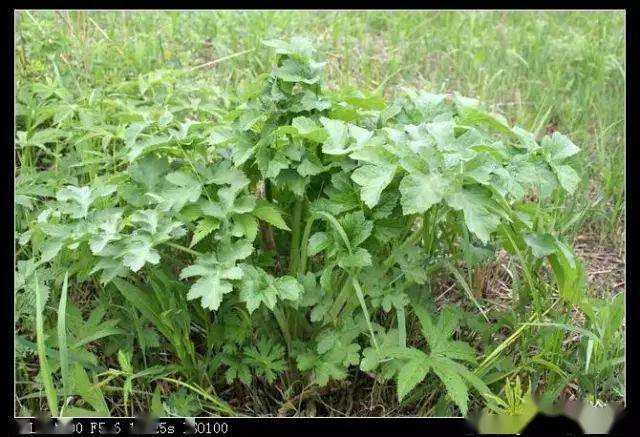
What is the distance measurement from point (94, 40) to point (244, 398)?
2023 millimetres

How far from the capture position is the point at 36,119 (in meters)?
2.88

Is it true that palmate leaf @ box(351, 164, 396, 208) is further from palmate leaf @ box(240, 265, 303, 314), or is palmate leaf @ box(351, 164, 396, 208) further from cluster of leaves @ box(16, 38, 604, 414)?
palmate leaf @ box(240, 265, 303, 314)

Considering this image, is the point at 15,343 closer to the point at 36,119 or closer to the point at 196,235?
the point at 196,235

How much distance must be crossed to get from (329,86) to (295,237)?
57.2 inches

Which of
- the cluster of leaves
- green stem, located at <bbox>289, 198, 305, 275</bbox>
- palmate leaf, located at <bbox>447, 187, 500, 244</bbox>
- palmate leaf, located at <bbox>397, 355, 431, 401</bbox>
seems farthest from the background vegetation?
palmate leaf, located at <bbox>447, 187, 500, 244</bbox>

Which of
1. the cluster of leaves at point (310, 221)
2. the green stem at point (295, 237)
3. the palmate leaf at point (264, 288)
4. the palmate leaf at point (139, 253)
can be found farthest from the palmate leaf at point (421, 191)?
the palmate leaf at point (139, 253)

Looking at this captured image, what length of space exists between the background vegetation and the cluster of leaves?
121mm

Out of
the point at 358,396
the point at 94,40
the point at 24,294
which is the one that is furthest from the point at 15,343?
the point at 94,40

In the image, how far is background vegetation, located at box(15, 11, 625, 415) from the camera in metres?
2.18

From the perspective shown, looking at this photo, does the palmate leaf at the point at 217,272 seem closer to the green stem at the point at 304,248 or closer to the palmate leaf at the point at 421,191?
the green stem at the point at 304,248

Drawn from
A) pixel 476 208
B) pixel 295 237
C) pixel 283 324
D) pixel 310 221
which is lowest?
pixel 283 324

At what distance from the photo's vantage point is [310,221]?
2.06 meters


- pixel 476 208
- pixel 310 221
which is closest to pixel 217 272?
pixel 310 221

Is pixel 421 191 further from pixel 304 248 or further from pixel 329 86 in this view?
pixel 329 86
